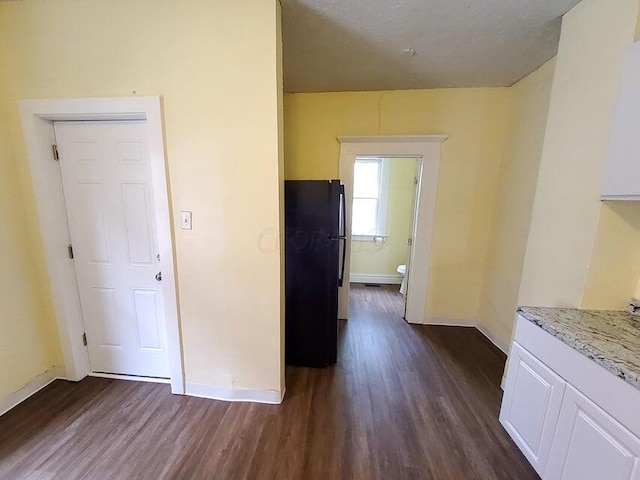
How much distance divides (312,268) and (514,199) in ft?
6.95

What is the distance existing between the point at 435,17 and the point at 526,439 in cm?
260

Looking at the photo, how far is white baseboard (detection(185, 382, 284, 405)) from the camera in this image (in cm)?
191

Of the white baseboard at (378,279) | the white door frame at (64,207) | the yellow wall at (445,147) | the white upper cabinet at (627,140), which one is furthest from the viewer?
the white baseboard at (378,279)

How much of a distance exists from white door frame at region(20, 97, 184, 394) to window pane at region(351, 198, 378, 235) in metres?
3.34

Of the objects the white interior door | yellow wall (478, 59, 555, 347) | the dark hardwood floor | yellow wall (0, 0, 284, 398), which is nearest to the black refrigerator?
the dark hardwood floor

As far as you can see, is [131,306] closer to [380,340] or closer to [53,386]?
[53,386]

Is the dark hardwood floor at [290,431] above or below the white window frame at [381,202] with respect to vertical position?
below

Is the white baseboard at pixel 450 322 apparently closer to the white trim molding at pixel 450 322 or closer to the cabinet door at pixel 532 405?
the white trim molding at pixel 450 322

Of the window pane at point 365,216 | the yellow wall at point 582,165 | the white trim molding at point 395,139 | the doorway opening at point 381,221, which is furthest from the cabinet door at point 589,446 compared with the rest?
the window pane at point 365,216

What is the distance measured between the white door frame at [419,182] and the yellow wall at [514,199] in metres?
0.65

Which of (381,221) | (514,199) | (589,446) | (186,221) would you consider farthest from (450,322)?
(186,221)

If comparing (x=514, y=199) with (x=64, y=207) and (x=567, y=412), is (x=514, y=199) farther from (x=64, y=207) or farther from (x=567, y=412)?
(x=64, y=207)

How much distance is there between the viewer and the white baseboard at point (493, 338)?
2.63 meters

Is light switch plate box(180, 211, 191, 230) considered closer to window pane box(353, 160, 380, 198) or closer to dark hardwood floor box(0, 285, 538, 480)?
dark hardwood floor box(0, 285, 538, 480)
